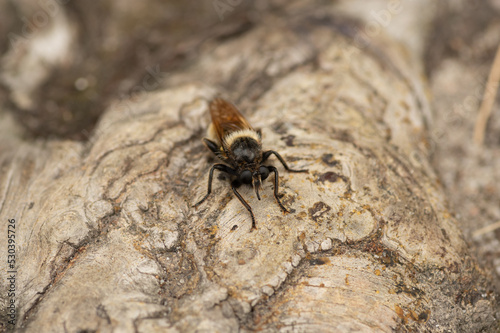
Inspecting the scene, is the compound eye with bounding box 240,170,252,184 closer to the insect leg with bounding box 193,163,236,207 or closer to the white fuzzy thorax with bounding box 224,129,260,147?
the insect leg with bounding box 193,163,236,207

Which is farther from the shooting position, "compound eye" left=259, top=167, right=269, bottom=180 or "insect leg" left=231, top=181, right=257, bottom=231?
"compound eye" left=259, top=167, right=269, bottom=180

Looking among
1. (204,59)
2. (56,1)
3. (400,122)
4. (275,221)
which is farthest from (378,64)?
(56,1)

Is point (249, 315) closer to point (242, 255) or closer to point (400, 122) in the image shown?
point (242, 255)

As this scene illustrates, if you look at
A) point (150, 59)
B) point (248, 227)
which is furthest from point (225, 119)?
point (150, 59)

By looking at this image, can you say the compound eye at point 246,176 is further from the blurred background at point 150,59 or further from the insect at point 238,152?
the blurred background at point 150,59

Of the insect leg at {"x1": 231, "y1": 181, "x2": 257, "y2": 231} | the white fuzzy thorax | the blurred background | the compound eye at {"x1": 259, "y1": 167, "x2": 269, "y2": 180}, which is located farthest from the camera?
the blurred background

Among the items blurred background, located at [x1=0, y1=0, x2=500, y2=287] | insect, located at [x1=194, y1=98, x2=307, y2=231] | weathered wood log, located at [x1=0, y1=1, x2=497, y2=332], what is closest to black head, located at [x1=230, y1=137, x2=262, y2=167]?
insect, located at [x1=194, y1=98, x2=307, y2=231]

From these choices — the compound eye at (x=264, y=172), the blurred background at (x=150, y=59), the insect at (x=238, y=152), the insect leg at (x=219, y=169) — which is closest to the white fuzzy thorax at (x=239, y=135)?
the insect at (x=238, y=152)
